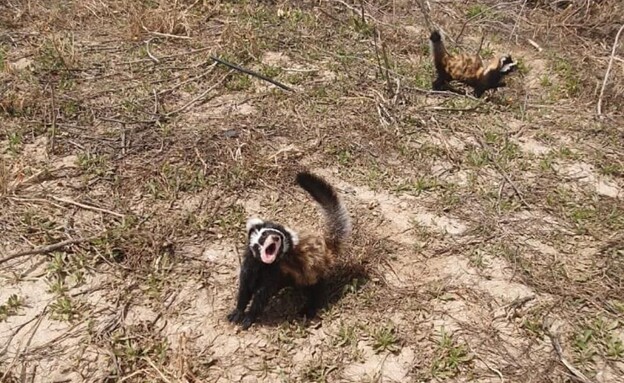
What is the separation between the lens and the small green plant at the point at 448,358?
3.30 metres

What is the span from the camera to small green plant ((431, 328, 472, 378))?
330 cm

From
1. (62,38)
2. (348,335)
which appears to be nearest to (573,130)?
(348,335)

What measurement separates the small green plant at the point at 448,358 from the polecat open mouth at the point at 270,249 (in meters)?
1.20

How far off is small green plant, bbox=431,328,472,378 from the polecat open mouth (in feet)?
3.93

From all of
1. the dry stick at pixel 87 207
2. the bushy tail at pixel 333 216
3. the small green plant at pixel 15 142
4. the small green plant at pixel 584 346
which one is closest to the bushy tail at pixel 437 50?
the bushy tail at pixel 333 216

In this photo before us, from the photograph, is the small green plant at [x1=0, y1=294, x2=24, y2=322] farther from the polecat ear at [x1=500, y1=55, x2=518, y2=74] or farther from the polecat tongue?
the polecat ear at [x1=500, y1=55, x2=518, y2=74]

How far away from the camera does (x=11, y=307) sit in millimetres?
3521

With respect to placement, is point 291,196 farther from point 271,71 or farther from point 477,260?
point 271,71

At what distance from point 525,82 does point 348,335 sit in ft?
16.6

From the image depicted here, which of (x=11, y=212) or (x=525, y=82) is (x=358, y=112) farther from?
(x=11, y=212)

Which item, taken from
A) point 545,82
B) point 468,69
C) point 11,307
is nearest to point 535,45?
point 545,82

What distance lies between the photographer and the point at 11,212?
166 inches

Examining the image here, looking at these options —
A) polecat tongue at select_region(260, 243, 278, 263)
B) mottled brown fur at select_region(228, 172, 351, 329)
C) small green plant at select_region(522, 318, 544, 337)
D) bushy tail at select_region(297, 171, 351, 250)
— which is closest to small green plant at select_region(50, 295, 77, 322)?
mottled brown fur at select_region(228, 172, 351, 329)

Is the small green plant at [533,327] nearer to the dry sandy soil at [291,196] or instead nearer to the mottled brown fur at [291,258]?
the dry sandy soil at [291,196]
